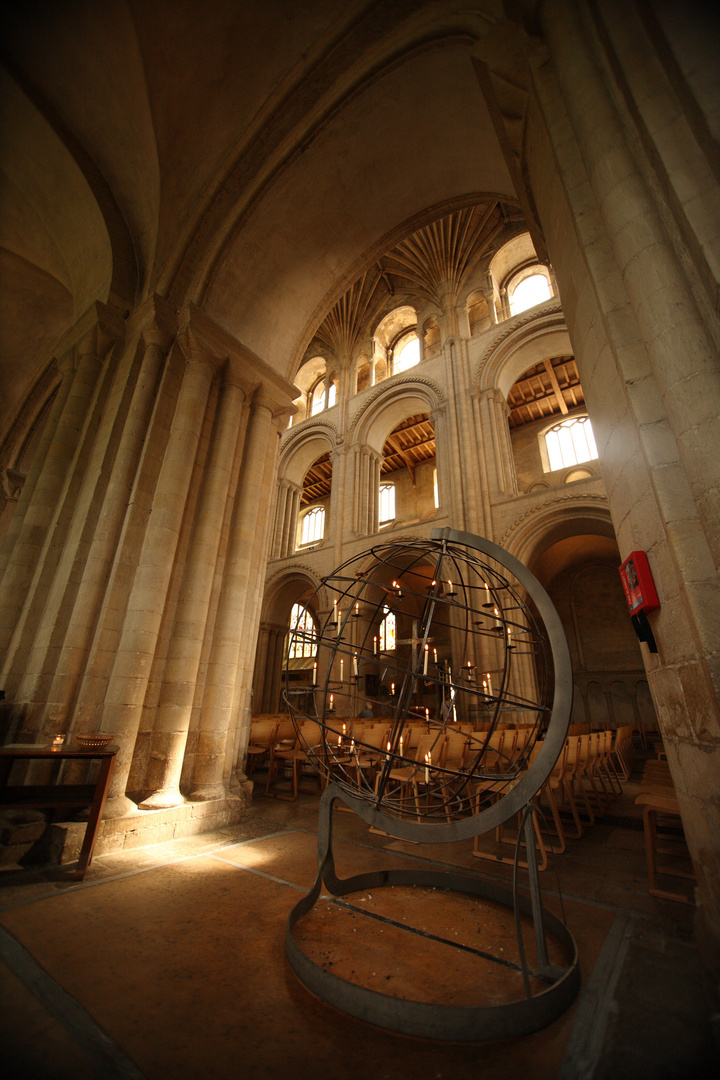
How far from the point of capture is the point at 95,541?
4734 mm

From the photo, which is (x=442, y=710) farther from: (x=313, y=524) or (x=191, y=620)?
(x=313, y=524)

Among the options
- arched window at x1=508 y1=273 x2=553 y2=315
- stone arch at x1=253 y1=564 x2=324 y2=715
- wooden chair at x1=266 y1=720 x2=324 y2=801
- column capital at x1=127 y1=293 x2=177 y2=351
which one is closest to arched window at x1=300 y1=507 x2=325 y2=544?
stone arch at x1=253 y1=564 x2=324 y2=715

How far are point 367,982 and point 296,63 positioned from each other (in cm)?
900

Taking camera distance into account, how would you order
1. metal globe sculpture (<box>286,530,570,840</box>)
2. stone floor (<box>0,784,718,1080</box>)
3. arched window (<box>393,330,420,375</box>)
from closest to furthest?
stone floor (<box>0,784,718,1080</box>), metal globe sculpture (<box>286,530,570,840</box>), arched window (<box>393,330,420,375</box>)

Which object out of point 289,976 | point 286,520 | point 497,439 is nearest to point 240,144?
point 289,976

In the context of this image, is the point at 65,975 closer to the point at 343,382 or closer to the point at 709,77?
the point at 709,77

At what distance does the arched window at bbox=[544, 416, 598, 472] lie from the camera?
1644cm

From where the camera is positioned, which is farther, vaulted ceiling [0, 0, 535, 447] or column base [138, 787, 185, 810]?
vaulted ceiling [0, 0, 535, 447]

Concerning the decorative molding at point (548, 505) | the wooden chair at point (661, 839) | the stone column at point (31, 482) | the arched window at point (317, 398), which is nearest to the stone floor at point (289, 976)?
the wooden chair at point (661, 839)

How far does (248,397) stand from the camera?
6375 mm

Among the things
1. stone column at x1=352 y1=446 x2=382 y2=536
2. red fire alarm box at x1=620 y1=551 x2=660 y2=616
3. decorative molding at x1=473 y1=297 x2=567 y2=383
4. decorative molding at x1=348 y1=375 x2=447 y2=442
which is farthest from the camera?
stone column at x1=352 y1=446 x2=382 y2=536

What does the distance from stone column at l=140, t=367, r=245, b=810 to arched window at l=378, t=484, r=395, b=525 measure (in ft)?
48.6

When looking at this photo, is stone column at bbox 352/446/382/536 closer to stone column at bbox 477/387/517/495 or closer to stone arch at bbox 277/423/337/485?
stone arch at bbox 277/423/337/485

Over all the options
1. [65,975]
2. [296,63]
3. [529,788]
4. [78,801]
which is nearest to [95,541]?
[78,801]
